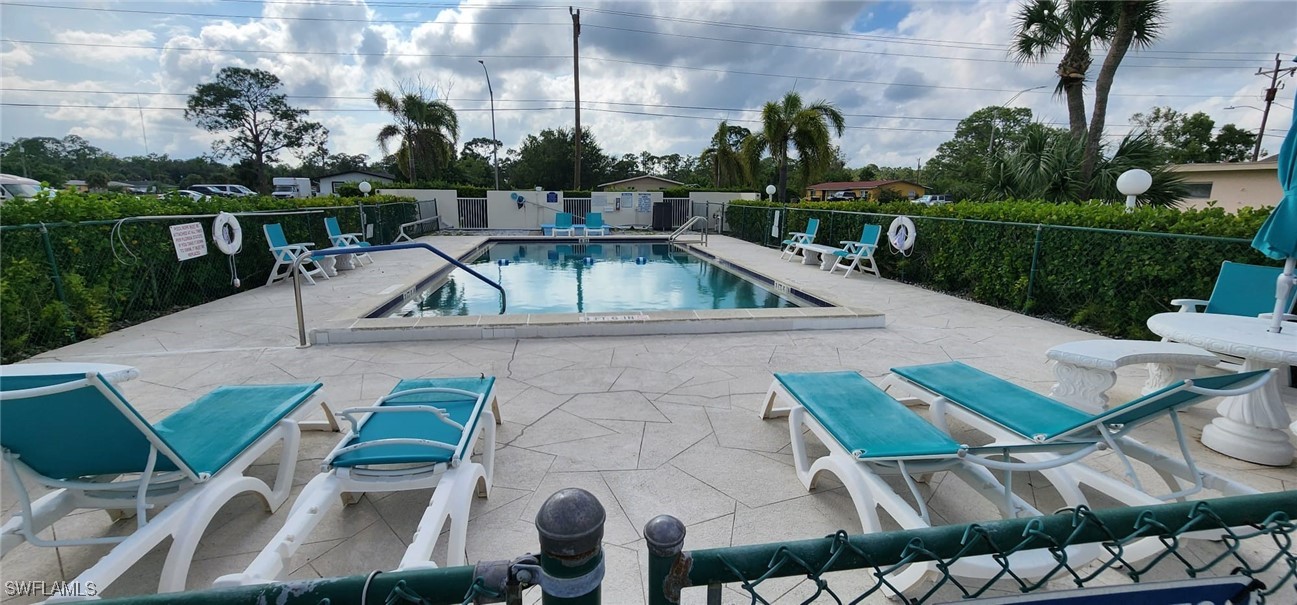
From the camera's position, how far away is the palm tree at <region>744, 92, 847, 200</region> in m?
17.8

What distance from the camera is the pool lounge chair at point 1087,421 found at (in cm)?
198

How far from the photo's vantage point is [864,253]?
918cm

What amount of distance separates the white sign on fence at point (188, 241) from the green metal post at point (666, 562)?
25.5 feet

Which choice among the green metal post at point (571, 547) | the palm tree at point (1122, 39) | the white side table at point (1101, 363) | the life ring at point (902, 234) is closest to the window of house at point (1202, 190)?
the palm tree at point (1122, 39)

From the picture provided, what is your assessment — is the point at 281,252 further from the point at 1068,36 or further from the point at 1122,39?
the point at 1122,39

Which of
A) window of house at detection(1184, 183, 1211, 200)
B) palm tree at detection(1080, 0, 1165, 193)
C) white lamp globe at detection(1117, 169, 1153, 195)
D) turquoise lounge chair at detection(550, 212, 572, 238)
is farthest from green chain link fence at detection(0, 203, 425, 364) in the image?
window of house at detection(1184, 183, 1211, 200)

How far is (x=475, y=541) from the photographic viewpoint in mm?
2156

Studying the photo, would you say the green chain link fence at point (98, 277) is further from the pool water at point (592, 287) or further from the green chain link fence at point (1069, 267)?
the green chain link fence at point (1069, 267)

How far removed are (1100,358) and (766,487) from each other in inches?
81.5

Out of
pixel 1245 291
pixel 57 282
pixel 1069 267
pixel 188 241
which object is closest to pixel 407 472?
pixel 57 282

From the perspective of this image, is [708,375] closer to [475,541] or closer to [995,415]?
[995,415]

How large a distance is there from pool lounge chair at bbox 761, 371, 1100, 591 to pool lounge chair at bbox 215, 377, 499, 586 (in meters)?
1.49

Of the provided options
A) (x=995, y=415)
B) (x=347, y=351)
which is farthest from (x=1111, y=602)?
(x=347, y=351)

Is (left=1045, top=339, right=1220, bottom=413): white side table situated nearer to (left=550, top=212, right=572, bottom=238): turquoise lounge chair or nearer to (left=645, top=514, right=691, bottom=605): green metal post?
(left=645, top=514, right=691, bottom=605): green metal post
